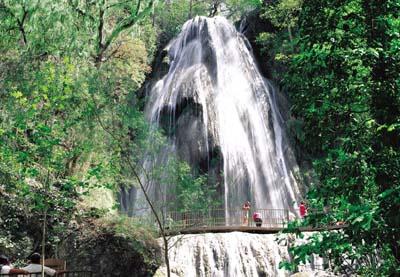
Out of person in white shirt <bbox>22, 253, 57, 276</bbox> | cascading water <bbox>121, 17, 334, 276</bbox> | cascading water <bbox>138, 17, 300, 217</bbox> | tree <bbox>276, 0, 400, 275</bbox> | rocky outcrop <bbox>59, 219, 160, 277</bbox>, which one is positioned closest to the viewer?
tree <bbox>276, 0, 400, 275</bbox>

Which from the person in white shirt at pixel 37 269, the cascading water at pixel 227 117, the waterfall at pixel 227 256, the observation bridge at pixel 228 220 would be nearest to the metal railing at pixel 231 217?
the observation bridge at pixel 228 220

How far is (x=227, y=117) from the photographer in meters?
24.2

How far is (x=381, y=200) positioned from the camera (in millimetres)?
4070

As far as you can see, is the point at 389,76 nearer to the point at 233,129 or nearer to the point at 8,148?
the point at 8,148

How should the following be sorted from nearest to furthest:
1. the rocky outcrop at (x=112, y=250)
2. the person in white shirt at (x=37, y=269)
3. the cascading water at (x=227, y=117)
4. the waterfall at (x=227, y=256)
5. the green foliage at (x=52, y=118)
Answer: the person in white shirt at (x=37, y=269)
the green foliage at (x=52, y=118)
the rocky outcrop at (x=112, y=250)
the waterfall at (x=227, y=256)
the cascading water at (x=227, y=117)

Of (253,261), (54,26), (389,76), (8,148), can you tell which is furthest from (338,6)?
(253,261)

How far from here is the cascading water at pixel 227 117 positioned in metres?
22.5

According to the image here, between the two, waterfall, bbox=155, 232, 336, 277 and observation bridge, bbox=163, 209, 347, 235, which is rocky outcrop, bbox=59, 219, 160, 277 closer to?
waterfall, bbox=155, 232, 336, 277

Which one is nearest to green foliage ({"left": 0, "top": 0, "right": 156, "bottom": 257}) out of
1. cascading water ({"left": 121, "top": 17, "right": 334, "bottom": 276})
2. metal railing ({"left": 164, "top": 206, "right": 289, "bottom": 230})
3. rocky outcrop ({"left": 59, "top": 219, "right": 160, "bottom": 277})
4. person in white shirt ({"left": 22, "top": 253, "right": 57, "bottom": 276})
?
rocky outcrop ({"left": 59, "top": 219, "right": 160, "bottom": 277})

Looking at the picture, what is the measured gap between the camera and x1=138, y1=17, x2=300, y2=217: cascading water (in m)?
22.5

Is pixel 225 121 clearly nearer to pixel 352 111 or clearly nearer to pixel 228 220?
pixel 228 220

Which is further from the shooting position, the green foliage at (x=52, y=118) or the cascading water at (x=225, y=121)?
the cascading water at (x=225, y=121)

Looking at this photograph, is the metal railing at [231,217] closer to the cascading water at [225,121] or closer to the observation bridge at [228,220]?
the observation bridge at [228,220]

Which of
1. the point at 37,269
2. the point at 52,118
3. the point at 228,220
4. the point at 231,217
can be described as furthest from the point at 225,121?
the point at 37,269
